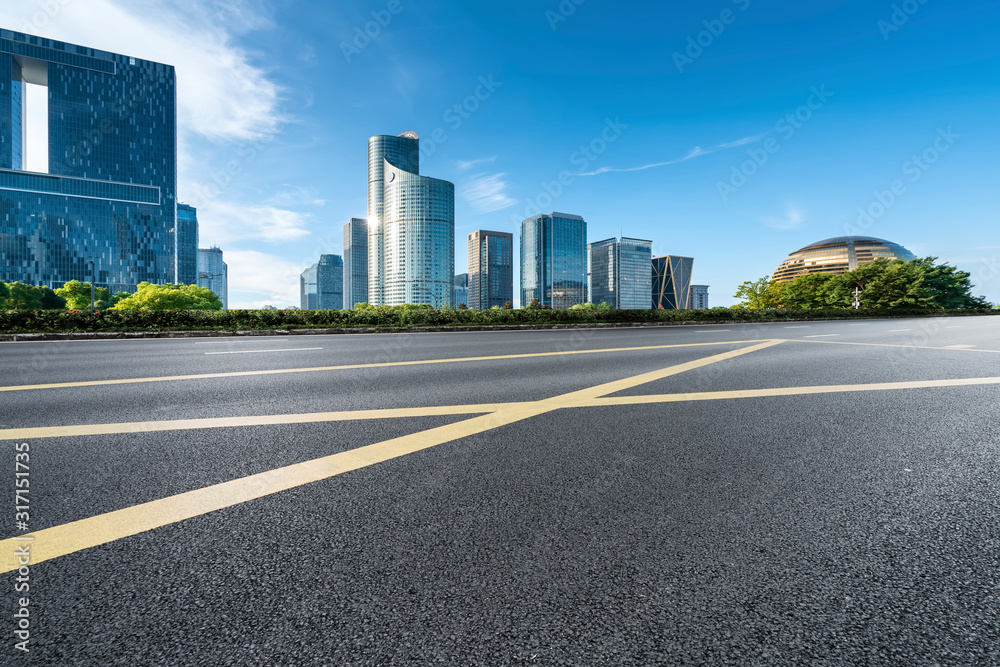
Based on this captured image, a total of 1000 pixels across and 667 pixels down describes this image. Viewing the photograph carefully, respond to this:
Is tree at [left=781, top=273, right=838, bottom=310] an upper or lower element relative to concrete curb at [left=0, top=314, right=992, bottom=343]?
upper

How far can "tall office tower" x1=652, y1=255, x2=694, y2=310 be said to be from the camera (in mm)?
159375

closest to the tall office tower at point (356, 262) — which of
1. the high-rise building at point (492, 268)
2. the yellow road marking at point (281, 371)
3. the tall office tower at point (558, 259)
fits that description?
the high-rise building at point (492, 268)

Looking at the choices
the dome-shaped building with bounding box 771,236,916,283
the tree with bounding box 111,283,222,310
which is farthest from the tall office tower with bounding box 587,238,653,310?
the tree with bounding box 111,283,222,310

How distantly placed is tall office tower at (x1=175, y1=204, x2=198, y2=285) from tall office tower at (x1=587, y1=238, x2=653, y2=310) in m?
146

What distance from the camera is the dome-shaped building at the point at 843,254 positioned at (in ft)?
365

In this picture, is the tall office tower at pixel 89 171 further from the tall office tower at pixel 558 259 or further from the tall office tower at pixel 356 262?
the tall office tower at pixel 558 259

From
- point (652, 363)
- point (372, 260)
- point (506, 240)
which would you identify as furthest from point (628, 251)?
point (652, 363)

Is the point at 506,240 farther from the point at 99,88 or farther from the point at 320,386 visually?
the point at 320,386

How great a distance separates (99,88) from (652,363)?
179731mm

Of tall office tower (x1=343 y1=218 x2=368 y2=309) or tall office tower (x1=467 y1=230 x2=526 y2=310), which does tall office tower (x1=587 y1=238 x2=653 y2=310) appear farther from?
tall office tower (x1=343 y1=218 x2=368 y2=309)

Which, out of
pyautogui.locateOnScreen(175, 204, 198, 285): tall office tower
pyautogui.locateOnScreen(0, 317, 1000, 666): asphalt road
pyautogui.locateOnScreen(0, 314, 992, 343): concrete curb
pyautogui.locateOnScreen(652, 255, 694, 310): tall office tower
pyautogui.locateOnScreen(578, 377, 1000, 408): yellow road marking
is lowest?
pyautogui.locateOnScreen(0, 317, 1000, 666): asphalt road

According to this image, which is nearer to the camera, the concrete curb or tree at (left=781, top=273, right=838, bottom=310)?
the concrete curb

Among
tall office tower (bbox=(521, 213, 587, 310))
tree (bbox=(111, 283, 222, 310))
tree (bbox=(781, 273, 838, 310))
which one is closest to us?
tree (bbox=(111, 283, 222, 310))

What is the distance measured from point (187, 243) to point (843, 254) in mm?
224691
